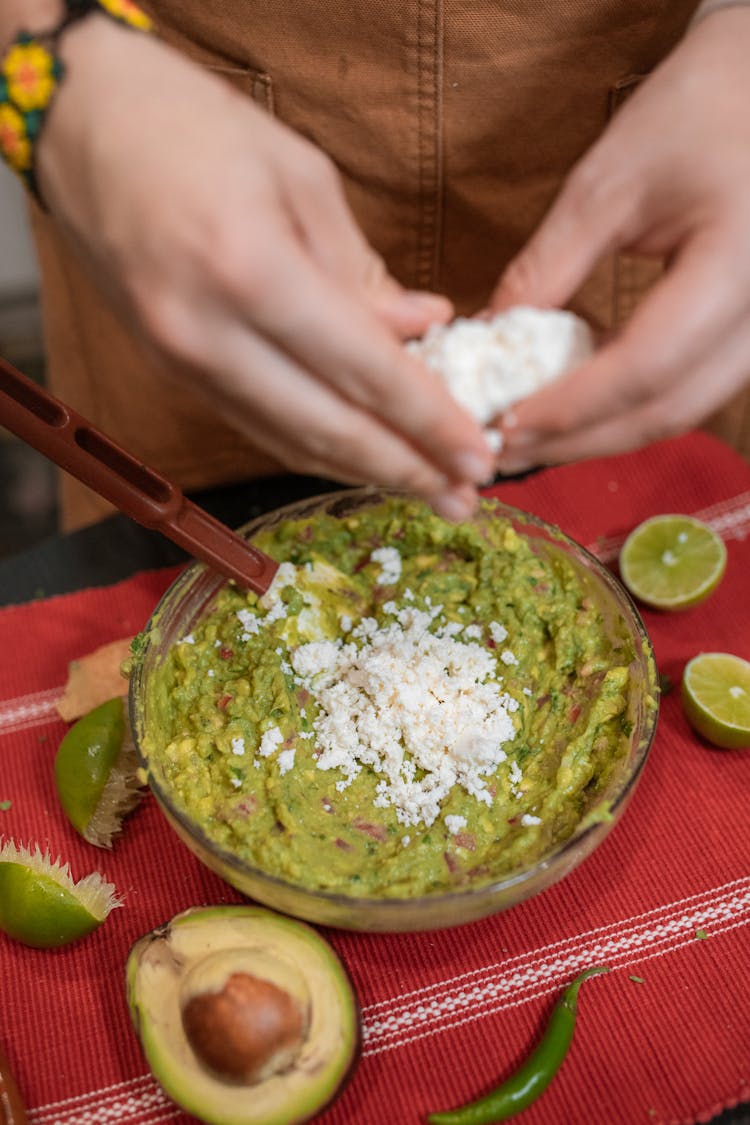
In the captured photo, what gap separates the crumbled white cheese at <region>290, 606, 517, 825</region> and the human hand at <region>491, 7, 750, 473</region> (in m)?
0.37

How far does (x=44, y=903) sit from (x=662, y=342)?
1027mm

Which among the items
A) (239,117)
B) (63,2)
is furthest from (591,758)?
(63,2)

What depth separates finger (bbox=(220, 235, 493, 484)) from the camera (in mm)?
900

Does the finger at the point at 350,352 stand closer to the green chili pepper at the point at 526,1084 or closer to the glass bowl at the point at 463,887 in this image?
the glass bowl at the point at 463,887

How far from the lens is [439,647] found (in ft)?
4.84

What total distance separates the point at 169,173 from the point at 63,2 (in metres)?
0.28

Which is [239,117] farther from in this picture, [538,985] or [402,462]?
[538,985]

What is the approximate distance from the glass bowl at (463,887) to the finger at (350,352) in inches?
20.1

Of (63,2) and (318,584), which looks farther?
(318,584)

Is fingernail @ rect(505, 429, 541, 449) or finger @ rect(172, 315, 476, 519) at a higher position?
finger @ rect(172, 315, 476, 519)

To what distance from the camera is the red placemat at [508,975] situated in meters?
1.25

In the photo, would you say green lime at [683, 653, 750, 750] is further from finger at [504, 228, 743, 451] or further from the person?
finger at [504, 228, 743, 451]

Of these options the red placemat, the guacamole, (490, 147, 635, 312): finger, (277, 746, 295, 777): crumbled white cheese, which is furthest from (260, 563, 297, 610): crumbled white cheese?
(490, 147, 635, 312): finger

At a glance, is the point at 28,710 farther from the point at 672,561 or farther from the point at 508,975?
the point at 672,561
